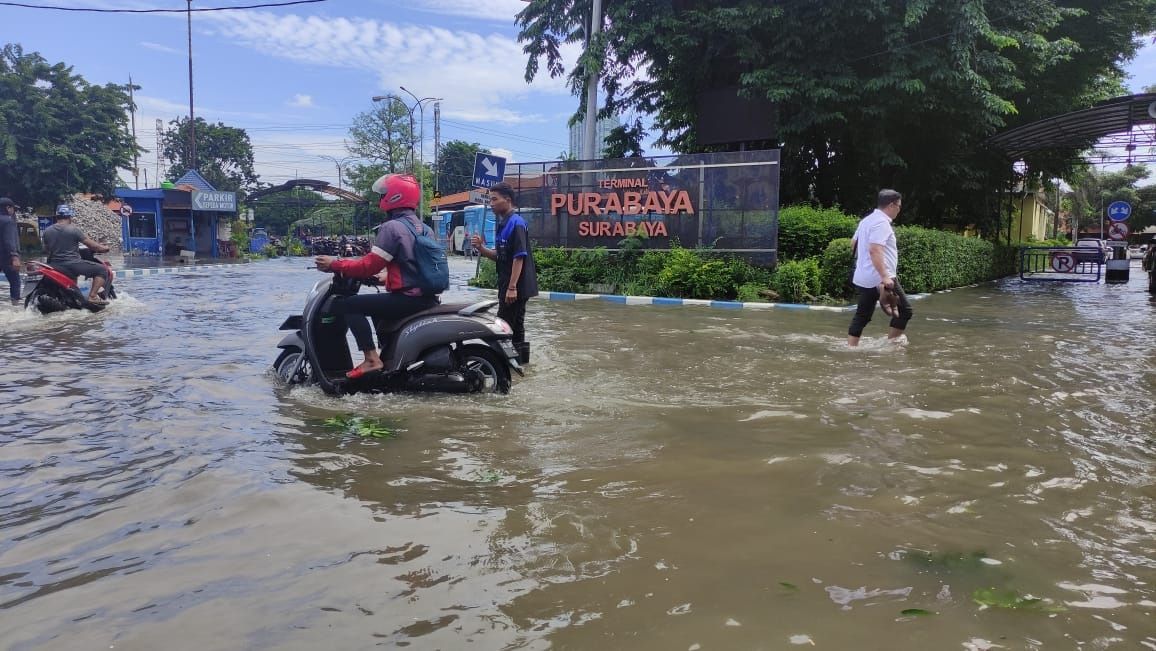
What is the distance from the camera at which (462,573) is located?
2592 mm

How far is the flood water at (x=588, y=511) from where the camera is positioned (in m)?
2.26

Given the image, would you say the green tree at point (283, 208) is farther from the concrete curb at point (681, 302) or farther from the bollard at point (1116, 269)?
the bollard at point (1116, 269)

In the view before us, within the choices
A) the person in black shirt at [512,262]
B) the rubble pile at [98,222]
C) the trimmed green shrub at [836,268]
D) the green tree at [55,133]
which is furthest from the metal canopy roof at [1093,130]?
the rubble pile at [98,222]

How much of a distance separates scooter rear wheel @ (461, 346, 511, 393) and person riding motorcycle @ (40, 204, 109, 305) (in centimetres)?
711

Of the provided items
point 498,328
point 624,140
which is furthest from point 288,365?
point 624,140

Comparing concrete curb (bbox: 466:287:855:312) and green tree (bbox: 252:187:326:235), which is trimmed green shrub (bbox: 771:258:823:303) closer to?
concrete curb (bbox: 466:287:855:312)

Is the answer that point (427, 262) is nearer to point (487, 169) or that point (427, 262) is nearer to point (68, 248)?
point (68, 248)

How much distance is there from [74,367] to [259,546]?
463cm

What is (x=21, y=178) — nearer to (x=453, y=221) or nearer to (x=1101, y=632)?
(x=453, y=221)

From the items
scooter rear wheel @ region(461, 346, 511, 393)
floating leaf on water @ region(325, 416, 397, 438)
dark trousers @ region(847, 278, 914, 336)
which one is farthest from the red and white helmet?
dark trousers @ region(847, 278, 914, 336)

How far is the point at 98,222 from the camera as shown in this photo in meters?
46.5

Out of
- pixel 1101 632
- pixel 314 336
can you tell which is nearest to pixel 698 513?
pixel 1101 632

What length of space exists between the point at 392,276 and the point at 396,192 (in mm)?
579

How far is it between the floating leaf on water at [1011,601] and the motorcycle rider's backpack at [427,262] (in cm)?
367
